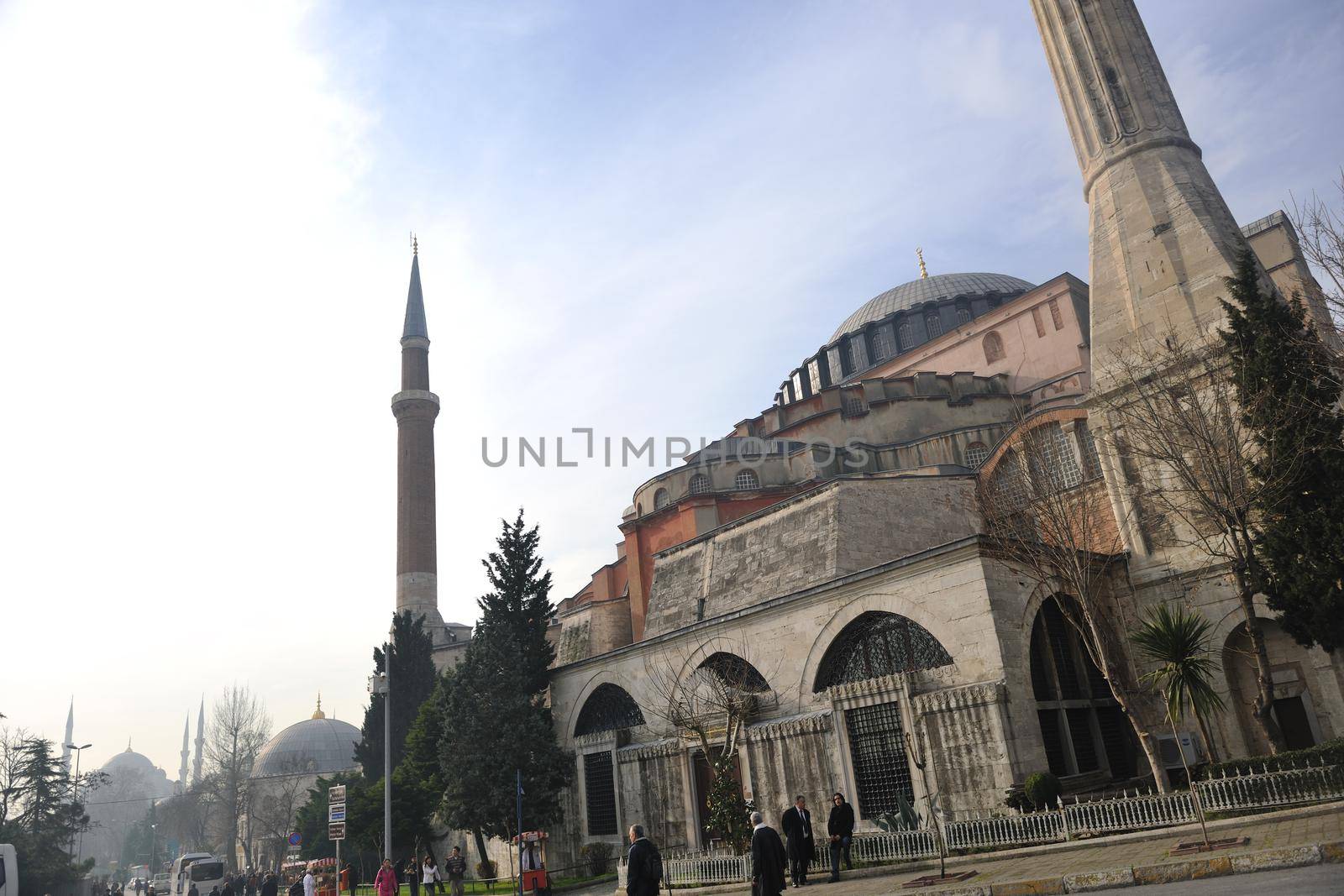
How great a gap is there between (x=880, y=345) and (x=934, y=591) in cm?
2607

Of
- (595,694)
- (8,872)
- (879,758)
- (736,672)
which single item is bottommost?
(8,872)

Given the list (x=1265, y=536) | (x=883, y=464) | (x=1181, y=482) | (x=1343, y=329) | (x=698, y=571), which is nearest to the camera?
(x=1343, y=329)

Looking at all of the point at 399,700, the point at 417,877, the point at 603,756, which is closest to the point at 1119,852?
the point at 603,756

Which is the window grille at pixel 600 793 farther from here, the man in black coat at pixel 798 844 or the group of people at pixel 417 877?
the man in black coat at pixel 798 844

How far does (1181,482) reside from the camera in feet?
54.4

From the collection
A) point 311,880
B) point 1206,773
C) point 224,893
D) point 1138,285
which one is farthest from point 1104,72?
point 224,893

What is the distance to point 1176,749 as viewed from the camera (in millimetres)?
15773

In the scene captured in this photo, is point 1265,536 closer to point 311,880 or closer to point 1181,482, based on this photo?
point 1181,482

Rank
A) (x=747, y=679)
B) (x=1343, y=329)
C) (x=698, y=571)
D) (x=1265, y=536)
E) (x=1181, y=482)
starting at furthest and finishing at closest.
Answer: (x=698, y=571), (x=747, y=679), (x=1181, y=482), (x=1265, y=536), (x=1343, y=329)

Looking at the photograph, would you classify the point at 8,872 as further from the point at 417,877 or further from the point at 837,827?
the point at 837,827

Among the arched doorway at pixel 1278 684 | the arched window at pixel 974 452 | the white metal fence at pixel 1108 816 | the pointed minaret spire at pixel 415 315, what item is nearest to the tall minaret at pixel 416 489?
the pointed minaret spire at pixel 415 315

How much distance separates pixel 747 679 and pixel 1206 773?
349 inches

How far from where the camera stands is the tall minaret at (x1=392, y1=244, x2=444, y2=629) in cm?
4047

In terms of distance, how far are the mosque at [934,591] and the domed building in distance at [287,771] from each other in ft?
117
